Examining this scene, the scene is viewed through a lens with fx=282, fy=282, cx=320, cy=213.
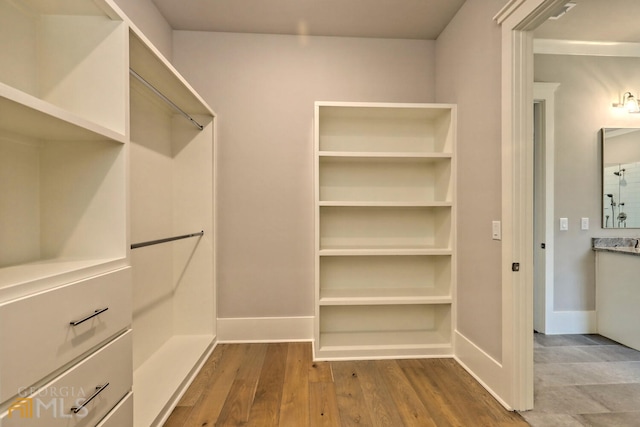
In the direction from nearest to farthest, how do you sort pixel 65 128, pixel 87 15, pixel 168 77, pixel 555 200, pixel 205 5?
pixel 65 128
pixel 87 15
pixel 168 77
pixel 205 5
pixel 555 200

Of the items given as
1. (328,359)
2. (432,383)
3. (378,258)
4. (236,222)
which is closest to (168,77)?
(236,222)

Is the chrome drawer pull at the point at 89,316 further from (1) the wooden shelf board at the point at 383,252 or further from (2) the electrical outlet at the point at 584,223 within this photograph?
(2) the electrical outlet at the point at 584,223

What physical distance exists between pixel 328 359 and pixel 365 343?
0.34 metres

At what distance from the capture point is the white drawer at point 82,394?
78 centimetres

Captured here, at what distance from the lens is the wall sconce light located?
2.68 m

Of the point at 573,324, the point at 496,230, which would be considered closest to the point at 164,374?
the point at 496,230

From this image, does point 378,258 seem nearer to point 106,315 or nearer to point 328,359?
Result: point 328,359

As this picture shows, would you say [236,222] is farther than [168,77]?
Yes

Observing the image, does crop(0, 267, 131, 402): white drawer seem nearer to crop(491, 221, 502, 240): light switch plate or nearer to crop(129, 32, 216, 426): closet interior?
crop(129, 32, 216, 426): closet interior

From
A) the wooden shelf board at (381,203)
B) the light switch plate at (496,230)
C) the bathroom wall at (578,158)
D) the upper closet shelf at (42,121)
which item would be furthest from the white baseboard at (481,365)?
the upper closet shelf at (42,121)

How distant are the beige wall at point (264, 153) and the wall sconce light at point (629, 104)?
2680 mm

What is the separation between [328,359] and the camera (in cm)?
220

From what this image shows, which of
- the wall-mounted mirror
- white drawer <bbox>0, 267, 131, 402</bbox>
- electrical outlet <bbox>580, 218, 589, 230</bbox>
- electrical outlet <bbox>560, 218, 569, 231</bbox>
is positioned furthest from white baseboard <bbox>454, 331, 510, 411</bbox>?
white drawer <bbox>0, 267, 131, 402</bbox>

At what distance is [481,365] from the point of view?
1892mm
